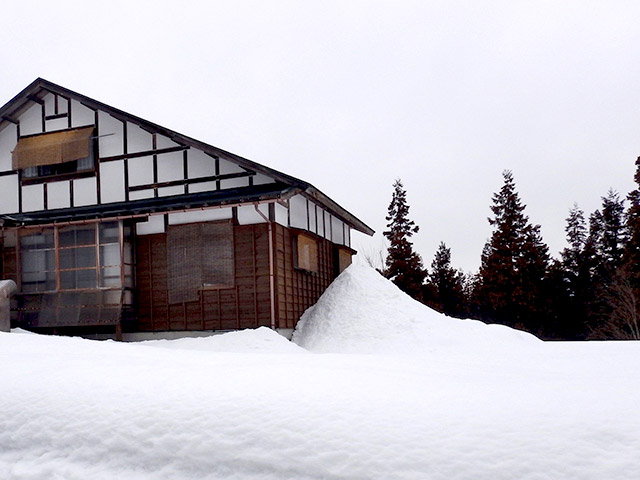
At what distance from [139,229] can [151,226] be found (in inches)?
14.0

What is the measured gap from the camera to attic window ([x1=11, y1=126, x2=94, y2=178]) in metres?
14.7

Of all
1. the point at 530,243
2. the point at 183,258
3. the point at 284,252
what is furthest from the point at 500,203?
the point at 183,258

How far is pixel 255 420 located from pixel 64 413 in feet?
4.77

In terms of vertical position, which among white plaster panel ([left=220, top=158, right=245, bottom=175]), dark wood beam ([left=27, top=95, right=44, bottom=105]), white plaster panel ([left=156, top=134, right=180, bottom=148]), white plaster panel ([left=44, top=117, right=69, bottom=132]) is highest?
dark wood beam ([left=27, top=95, right=44, bottom=105])

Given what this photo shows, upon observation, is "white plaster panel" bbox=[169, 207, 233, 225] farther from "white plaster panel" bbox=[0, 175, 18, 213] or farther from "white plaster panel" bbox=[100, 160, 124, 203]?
"white plaster panel" bbox=[0, 175, 18, 213]

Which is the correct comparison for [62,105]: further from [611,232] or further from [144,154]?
[611,232]

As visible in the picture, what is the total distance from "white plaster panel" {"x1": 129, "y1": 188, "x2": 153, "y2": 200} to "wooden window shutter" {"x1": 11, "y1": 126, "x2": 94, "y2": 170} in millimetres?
1746

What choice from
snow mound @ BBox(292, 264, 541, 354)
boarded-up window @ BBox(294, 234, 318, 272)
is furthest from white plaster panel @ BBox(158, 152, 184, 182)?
snow mound @ BBox(292, 264, 541, 354)

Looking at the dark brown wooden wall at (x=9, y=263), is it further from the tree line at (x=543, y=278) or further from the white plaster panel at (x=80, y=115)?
the tree line at (x=543, y=278)

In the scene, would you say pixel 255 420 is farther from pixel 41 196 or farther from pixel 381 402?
pixel 41 196

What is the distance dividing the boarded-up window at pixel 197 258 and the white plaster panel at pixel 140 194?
1.58 meters

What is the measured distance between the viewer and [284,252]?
13445mm

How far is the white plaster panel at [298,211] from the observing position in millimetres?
14284

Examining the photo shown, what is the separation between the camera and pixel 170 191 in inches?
557
